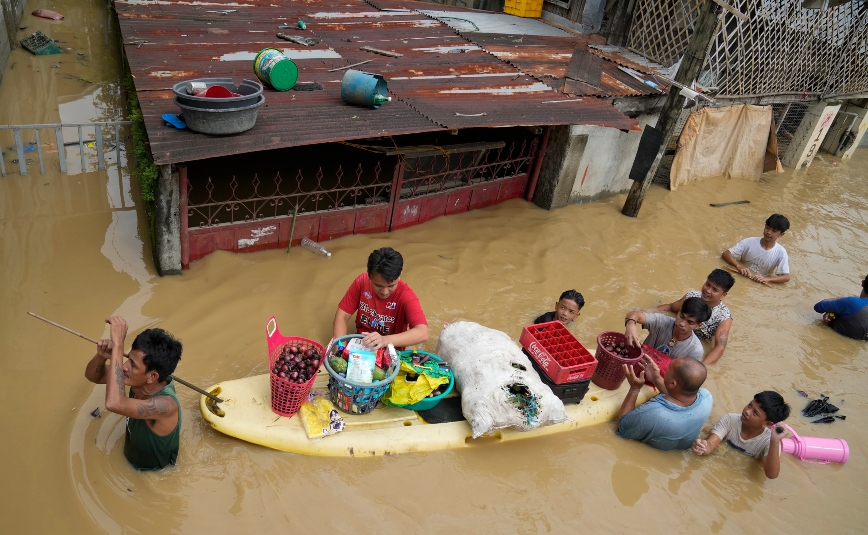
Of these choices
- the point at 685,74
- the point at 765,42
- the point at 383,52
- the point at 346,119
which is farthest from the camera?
the point at 765,42

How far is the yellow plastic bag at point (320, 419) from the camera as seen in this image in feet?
14.8

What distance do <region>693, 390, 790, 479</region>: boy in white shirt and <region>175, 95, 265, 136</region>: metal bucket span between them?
16.2ft

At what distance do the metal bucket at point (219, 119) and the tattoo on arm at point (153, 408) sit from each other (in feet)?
8.71

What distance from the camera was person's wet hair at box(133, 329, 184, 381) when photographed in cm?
362

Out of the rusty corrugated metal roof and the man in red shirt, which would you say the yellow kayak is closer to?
the man in red shirt

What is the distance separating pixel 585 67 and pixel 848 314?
4.84m

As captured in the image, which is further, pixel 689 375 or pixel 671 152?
pixel 671 152

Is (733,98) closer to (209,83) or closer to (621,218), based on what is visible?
(621,218)

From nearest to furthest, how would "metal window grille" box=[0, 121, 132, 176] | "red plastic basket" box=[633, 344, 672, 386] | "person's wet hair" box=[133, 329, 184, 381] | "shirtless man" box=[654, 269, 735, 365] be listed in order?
1. "person's wet hair" box=[133, 329, 184, 381]
2. "red plastic basket" box=[633, 344, 672, 386]
3. "shirtless man" box=[654, 269, 735, 365]
4. "metal window grille" box=[0, 121, 132, 176]

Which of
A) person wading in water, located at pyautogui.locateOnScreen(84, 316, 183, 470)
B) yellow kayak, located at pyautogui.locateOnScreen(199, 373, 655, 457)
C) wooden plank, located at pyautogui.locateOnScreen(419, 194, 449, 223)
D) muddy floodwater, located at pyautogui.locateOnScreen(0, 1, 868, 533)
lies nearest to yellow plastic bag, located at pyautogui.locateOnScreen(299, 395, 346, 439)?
yellow kayak, located at pyautogui.locateOnScreen(199, 373, 655, 457)

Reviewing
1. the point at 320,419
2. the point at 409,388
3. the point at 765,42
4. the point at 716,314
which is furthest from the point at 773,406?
the point at 765,42

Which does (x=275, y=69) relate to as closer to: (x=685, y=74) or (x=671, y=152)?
(x=685, y=74)

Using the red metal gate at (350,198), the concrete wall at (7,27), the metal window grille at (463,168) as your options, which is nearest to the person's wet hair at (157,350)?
the red metal gate at (350,198)

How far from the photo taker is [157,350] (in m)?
3.64
